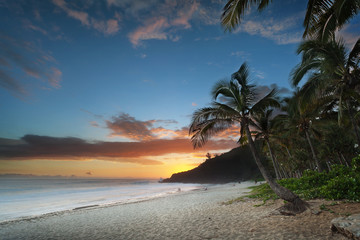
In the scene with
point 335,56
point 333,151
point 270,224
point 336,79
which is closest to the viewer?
point 270,224

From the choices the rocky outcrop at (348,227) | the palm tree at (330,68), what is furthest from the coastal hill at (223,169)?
the rocky outcrop at (348,227)

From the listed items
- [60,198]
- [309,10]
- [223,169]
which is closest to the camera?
[309,10]

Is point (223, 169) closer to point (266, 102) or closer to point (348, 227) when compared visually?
point (266, 102)

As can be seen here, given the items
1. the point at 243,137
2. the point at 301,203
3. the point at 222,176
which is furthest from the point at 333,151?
the point at 222,176

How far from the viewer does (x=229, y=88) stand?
884 cm

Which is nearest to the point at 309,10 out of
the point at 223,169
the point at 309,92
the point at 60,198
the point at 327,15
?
the point at 327,15

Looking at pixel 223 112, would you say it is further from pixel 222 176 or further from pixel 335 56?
pixel 222 176

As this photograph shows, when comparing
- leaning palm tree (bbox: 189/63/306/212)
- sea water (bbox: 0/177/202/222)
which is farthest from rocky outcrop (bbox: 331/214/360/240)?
sea water (bbox: 0/177/202/222)

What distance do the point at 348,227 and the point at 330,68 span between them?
7897 mm

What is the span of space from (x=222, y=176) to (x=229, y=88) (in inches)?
4561

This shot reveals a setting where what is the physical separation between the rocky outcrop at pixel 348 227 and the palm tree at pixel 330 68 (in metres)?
6.62

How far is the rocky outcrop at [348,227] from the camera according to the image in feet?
11.4

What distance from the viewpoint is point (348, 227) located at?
12.1ft

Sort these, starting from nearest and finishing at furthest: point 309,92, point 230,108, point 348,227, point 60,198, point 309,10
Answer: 1. point 348,227
2. point 309,10
3. point 230,108
4. point 309,92
5. point 60,198
